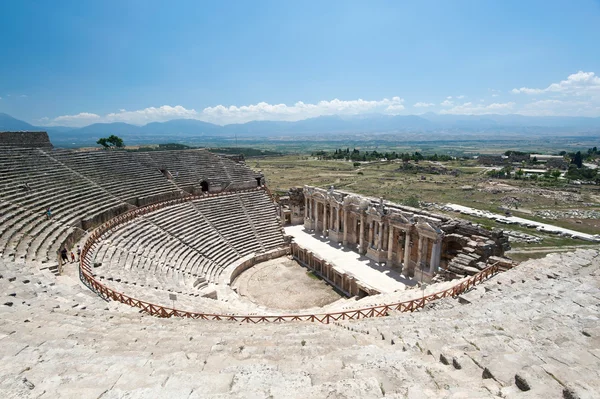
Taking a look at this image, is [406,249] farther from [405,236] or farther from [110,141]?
[110,141]

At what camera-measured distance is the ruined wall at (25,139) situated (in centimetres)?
2748

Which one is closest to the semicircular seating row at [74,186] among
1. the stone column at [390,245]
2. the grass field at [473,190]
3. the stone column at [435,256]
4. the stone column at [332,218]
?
the stone column at [332,218]

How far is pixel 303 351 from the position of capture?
820 centimetres

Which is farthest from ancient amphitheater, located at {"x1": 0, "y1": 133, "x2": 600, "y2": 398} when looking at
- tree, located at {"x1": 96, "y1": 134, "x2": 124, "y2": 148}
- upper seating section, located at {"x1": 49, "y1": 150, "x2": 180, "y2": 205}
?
tree, located at {"x1": 96, "y1": 134, "x2": 124, "y2": 148}

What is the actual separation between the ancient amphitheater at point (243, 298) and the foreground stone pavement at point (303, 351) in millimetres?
50

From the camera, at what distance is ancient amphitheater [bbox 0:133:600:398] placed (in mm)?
6207

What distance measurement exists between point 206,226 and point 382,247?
14.4 meters

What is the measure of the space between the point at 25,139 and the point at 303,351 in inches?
1258

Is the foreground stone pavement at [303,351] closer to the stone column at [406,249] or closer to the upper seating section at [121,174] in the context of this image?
the stone column at [406,249]

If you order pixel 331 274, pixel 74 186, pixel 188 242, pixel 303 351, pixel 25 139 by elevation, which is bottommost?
pixel 331 274

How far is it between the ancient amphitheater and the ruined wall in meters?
0.11

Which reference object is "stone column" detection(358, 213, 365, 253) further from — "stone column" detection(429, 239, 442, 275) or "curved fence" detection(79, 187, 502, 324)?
"curved fence" detection(79, 187, 502, 324)

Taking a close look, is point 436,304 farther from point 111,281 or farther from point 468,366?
point 111,281

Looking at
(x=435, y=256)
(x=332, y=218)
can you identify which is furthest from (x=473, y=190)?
(x=435, y=256)
